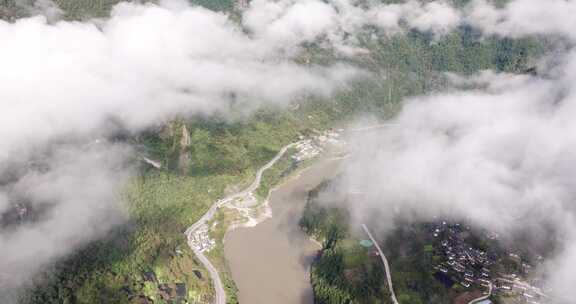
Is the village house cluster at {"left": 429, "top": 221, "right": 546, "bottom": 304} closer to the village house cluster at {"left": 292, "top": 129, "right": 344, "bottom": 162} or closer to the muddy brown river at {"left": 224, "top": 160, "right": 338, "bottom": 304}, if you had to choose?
the muddy brown river at {"left": 224, "top": 160, "right": 338, "bottom": 304}

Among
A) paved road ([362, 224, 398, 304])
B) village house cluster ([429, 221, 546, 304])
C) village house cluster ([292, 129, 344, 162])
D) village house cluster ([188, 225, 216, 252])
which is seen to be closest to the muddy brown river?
village house cluster ([188, 225, 216, 252])

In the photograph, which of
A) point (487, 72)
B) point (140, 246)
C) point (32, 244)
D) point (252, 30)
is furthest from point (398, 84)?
point (32, 244)

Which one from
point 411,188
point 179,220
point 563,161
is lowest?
point 179,220

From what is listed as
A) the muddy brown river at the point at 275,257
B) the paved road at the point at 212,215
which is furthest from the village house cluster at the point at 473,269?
the paved road at the point at 212,215

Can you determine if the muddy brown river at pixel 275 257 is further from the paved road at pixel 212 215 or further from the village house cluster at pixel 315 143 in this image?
the village house cluster at pixel 315 143

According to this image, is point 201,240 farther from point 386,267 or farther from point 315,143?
point 315,143

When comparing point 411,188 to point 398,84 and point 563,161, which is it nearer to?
point 563,161
